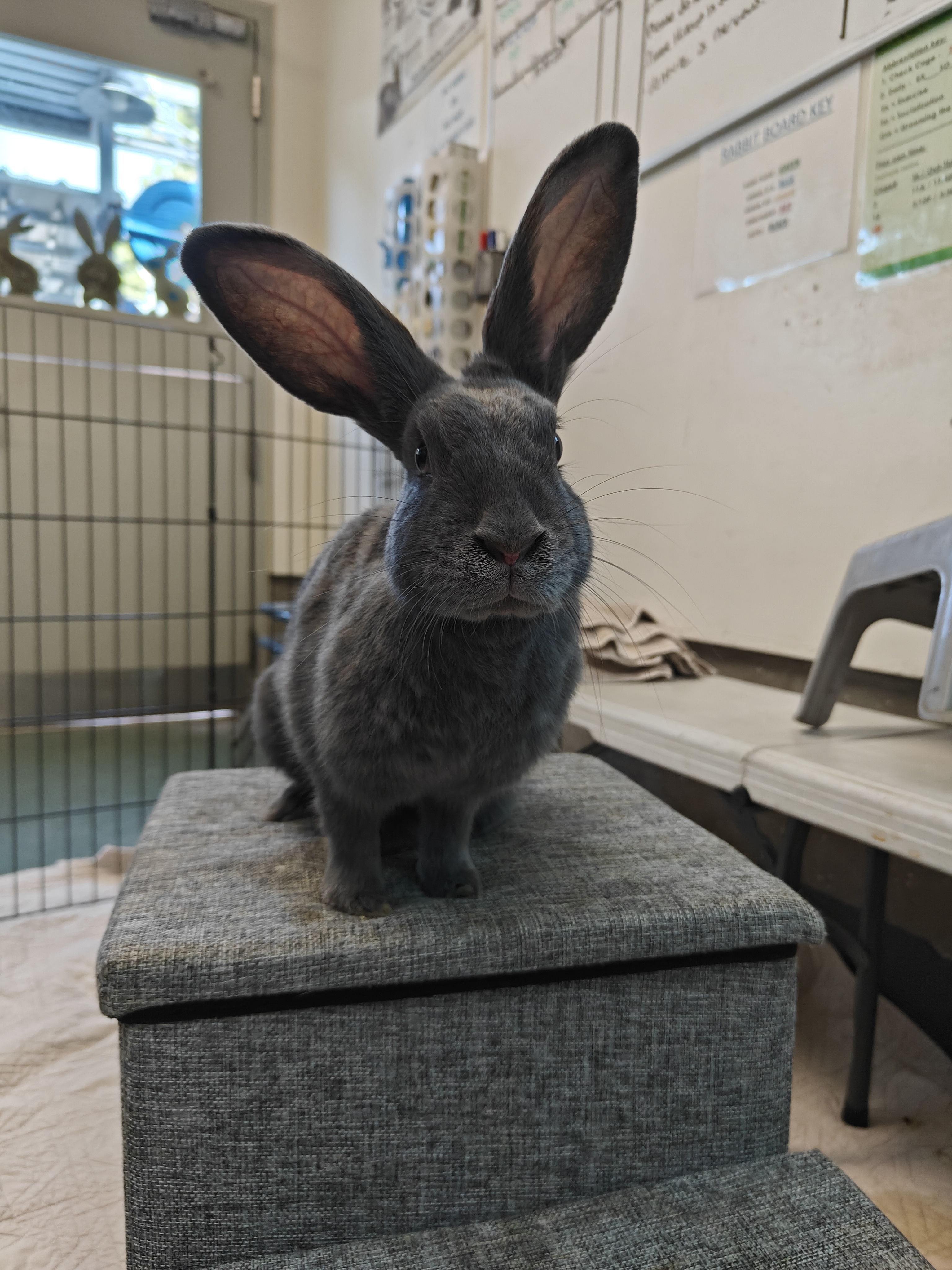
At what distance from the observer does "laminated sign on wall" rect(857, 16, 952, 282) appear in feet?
4.05

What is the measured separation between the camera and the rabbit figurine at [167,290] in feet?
9.35

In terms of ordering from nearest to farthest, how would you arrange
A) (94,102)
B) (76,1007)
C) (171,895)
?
(171,895) → (76,1007) → (94,102)

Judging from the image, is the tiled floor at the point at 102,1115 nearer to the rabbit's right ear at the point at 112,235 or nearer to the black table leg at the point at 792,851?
the black table leg at the point at 792,851

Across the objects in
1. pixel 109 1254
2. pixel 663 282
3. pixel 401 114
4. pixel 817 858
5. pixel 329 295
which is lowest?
pixel 109 1254

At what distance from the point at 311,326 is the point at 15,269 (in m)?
2.66

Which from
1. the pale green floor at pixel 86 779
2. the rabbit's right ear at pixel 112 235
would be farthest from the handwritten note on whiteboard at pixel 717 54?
the pale green floor at pixel 86 779

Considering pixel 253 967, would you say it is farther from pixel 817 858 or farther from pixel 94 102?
pixel 94 102

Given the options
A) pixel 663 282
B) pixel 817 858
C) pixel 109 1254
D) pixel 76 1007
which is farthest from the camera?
pixel 663 282

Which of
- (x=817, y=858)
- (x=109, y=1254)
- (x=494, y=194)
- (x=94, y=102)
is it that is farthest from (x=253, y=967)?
(x=94, y=102)

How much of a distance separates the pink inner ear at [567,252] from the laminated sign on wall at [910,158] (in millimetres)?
756

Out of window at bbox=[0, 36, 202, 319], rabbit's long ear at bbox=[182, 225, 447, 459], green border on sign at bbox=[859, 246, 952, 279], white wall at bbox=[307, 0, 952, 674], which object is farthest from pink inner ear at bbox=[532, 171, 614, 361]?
window at bbox=[0, 36, 202, 319]

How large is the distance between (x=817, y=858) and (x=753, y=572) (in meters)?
0.55

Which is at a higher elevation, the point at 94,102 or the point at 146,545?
the point at 94,102

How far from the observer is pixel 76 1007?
1.44 m
